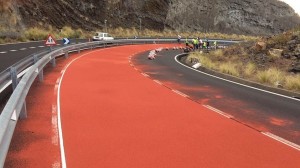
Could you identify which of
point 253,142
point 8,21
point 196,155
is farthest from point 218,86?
point 8,21

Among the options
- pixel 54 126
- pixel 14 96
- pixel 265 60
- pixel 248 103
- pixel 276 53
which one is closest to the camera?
pixel 14 96

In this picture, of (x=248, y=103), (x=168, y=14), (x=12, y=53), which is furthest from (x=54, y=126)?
(x=168, y=14)

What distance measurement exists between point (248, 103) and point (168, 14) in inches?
2879

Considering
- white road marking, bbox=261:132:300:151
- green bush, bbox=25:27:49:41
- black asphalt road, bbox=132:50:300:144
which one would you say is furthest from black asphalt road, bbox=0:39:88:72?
green bush, bbox=25:27:49:41

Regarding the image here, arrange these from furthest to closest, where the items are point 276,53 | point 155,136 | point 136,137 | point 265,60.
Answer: point 276,53, point 265,60, point 155,136, point 136,137

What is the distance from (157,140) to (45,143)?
2129 mm

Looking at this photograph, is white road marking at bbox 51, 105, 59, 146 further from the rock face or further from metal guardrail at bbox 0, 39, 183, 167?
the rock face

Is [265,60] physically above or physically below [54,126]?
below

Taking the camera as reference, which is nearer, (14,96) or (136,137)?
(14,96)

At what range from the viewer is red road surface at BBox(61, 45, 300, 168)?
21.2 feet

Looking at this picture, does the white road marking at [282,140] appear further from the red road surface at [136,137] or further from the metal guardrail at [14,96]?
the metal guardrail at [14,96]

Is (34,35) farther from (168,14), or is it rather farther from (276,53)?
(168,14)

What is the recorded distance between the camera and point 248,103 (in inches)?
476

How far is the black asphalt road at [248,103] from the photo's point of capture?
29.9 feet
